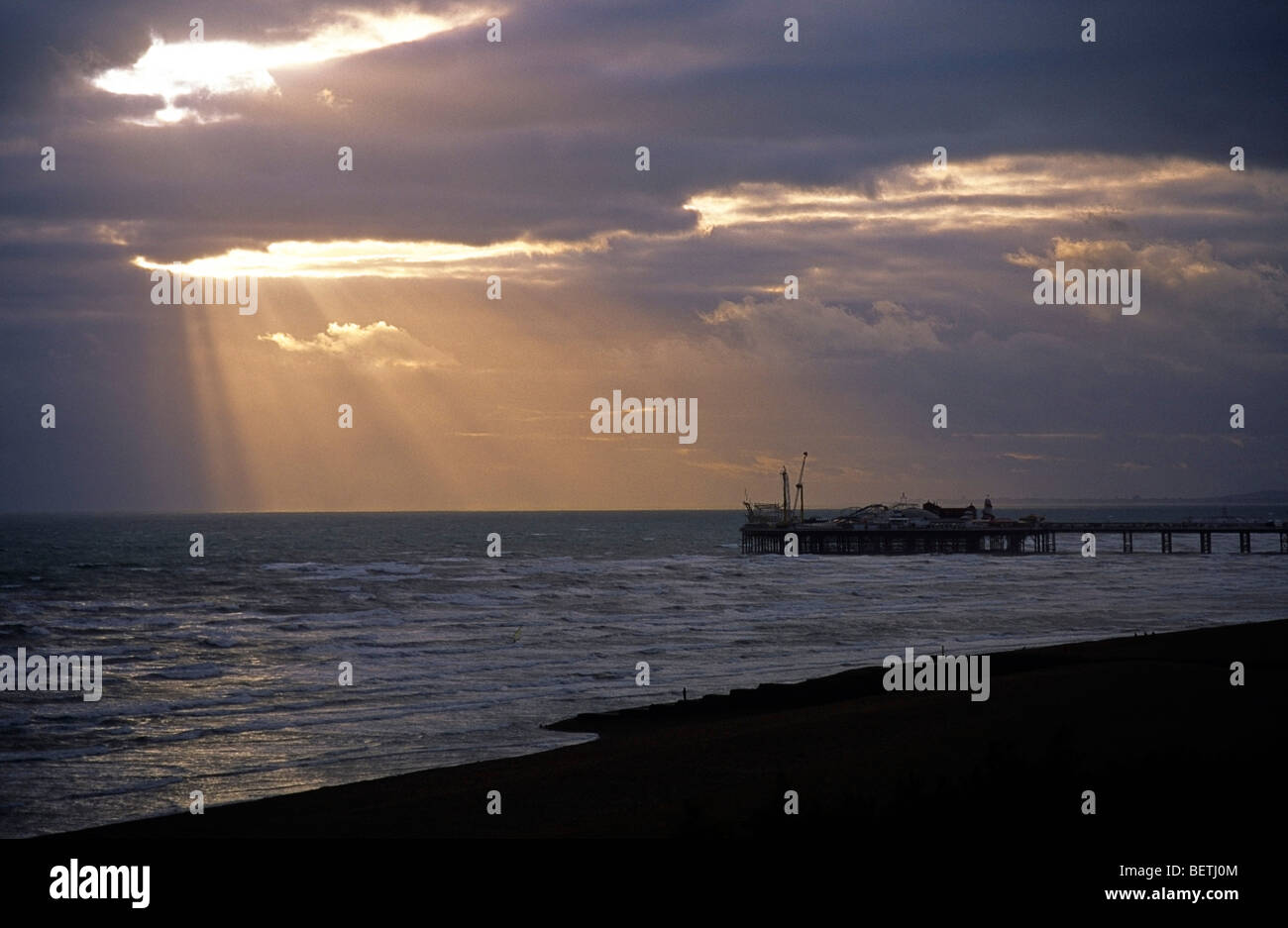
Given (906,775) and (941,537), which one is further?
(941,537)

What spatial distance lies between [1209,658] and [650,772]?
1767 cm

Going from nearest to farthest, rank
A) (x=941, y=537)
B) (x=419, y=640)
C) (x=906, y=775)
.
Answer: (x=906, y=775) < (x=419, y=640) < (x=941, y=537)

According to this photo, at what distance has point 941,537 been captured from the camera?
12669 cm

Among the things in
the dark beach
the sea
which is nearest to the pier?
the sea

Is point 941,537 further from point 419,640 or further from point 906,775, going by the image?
point 906,775

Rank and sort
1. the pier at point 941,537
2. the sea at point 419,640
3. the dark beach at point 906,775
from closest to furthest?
the dark beach at point 906,775
the sea at point 419,640
the pier at point 941,537

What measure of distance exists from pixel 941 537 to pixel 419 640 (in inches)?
3633

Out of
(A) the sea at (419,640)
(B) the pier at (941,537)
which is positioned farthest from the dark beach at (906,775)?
(B) the pier at (941,537)

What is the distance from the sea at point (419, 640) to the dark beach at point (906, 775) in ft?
7.42

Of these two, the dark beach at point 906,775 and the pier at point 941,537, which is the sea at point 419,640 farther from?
the pier at point 941,537

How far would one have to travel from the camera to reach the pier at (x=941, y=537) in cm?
11775

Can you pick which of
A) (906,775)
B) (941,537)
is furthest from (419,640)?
(941,537)
